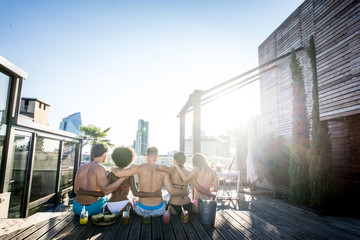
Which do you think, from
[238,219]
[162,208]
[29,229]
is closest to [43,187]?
[29,229]

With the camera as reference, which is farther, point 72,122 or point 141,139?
point 72,122

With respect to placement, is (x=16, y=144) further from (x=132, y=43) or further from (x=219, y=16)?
(x=219, y=16)

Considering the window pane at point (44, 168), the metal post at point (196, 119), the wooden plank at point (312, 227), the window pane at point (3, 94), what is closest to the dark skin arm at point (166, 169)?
the metal post at point (196, 119)

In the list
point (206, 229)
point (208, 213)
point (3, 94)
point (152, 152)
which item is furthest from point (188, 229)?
point (3, 94)

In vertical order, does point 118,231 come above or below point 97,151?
below

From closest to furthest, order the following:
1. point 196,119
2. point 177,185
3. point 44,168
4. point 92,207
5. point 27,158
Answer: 1. point 92,207
2. point 177,185
3. point 27,158
4. point 196,119
5. point 44,168

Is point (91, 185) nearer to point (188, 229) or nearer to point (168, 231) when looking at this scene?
point (168, 231)

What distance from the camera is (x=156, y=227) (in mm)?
2746

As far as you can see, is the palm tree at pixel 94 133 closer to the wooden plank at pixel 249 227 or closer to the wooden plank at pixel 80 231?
the wooden plank at pixel 80 231

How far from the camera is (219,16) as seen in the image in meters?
8.73

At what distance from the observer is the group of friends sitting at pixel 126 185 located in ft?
10.1

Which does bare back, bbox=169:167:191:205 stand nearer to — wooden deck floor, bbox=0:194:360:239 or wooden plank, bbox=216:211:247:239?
wooden deck floor, bbox=0:194:360:239

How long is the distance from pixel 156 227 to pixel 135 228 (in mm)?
311

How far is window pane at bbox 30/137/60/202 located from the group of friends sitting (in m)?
3.26
